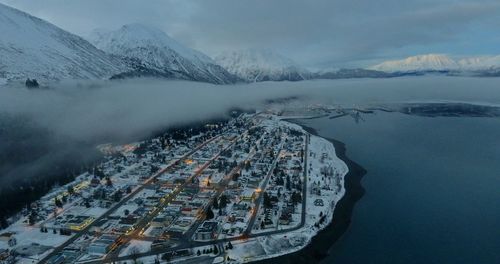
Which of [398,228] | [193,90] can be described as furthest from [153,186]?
[193,90]

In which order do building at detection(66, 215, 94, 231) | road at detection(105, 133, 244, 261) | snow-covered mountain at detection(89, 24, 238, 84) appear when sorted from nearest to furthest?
road at detection(105, 133, 244, 261) < building at detection(66, 215, 94, 231) < snow-covered mountain at detection(89, 24, 238, 84)

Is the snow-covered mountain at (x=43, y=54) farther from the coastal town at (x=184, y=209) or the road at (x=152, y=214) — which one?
the road at (x=152, y=214)

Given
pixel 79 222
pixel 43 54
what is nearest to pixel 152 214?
pixel 79 222

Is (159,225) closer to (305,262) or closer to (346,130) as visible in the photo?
(305,262)

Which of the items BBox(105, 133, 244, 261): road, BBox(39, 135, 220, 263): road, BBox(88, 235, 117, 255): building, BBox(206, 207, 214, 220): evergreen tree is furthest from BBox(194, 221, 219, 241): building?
BBox(39, 135, 220, 263): road

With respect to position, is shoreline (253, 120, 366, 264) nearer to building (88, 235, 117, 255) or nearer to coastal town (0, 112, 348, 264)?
coastal town (0, 112, 348, 264)

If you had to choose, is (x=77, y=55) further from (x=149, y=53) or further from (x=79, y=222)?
(x=79, y=222)
